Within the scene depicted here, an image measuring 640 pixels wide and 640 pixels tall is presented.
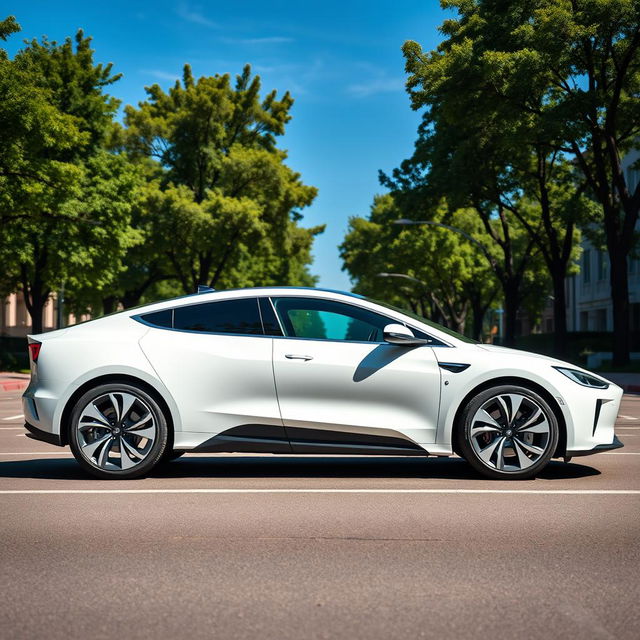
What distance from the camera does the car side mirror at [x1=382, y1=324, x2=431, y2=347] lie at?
7152 mm

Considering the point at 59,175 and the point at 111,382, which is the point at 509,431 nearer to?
the point at 111,382

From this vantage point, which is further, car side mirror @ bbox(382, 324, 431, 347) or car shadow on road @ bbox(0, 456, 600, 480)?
car shadow on road @ bbox(0, 456, 600, 480)

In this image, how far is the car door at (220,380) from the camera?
7332mm

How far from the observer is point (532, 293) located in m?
59.3

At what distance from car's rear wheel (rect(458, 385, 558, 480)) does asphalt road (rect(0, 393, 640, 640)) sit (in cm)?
21

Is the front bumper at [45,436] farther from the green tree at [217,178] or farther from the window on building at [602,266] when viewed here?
the window on building at [602,266]

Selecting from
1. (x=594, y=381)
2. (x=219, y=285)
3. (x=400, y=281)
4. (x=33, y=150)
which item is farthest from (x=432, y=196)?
(x=594, y=381)

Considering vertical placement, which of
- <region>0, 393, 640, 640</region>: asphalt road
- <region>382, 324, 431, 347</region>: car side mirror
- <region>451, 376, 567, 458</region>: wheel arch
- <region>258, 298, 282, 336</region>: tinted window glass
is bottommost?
<region>0, 393, 640, 640</region>: asphalt road

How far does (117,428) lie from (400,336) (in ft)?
7.52

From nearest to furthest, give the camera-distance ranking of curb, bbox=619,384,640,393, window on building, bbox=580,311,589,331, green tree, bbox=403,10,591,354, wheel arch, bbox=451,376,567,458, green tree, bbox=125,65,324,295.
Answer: wheel arch, bbox=451,376,567,458, curb, bbox=619,384,640,393, green tree, bbox=403,10,591,354, green tree, bbox=125,65,324,295, window on building, bbox=580,311,589,331

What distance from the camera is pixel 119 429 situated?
7.32 m

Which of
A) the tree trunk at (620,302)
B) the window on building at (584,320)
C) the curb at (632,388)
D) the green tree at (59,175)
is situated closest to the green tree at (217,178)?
the green tree at (59,175)

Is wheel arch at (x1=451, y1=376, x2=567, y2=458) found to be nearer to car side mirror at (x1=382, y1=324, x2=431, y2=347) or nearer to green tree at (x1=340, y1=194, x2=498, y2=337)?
car side mirror at (x1=382, y1=324, x2=431, y2=347)

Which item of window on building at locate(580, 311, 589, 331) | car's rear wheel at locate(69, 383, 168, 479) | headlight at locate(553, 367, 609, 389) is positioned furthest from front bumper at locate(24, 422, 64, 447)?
window on building at locate(580, 311, 589, 331)
